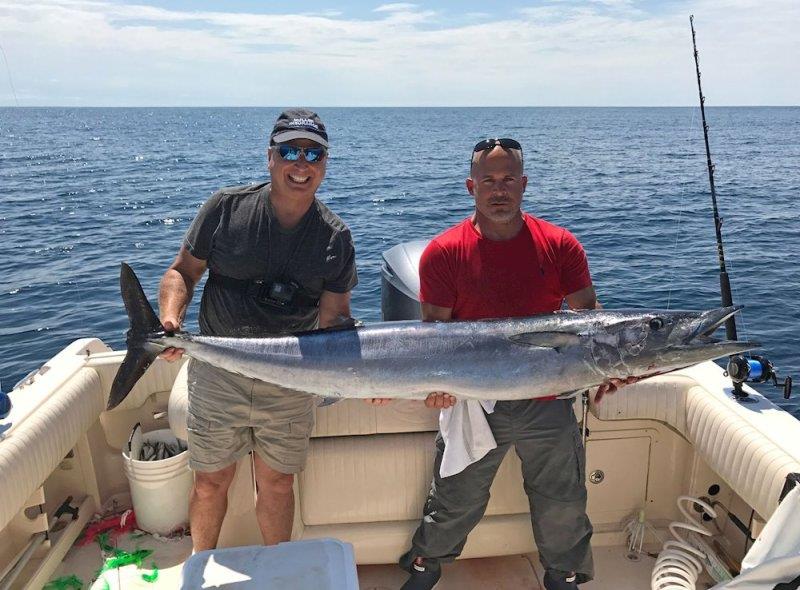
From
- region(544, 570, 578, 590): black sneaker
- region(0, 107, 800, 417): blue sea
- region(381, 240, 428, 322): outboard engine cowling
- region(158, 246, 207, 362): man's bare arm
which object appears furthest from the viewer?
region(0, 107, 800, 417): blue sea

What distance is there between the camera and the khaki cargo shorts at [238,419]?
10.7 feet

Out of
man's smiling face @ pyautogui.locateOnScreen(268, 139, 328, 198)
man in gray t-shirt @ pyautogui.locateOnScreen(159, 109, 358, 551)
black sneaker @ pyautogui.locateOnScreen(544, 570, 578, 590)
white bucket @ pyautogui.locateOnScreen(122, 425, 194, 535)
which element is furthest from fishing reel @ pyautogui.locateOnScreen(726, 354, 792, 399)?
white bucket @ pyautogui.locateOnScreen(122, 425, 194, 535)

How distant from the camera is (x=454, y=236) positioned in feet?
10.3

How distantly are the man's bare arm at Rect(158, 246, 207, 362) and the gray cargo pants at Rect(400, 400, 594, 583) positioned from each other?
1.40 m

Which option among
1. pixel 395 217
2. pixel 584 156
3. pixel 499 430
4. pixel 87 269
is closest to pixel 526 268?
pixel 499 430

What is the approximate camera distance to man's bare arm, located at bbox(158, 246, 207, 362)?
10.4ft

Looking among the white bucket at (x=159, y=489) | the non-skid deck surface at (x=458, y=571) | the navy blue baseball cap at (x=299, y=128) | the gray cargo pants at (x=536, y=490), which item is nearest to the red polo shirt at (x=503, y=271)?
the gray cargo pants at (x=536, y=490)

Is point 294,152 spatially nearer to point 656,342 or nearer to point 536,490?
point 656,342

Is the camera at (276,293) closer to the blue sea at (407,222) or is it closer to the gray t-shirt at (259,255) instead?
the gray t-shirt at (259,255)

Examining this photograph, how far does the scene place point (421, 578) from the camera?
11.1 feet

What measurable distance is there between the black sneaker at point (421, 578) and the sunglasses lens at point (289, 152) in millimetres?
2073

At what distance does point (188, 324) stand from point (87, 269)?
5046mm

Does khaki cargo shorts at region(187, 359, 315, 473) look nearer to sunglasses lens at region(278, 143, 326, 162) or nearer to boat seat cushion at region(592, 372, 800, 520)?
sunglasses lens at region(278, 143, 326, 162)

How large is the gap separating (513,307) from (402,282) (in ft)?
3.97
